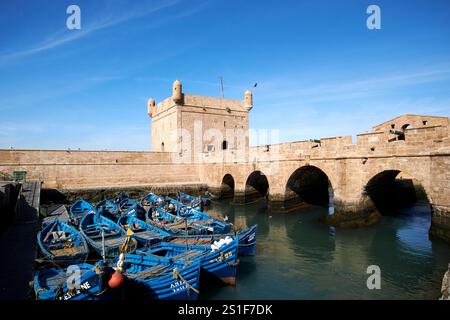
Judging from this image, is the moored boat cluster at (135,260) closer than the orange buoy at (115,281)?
No

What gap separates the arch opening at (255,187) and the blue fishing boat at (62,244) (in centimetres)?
1529

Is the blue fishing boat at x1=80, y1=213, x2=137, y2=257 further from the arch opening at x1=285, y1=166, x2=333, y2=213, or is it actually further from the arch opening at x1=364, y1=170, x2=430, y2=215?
the arch opening at x1=364, y1=170, x2=430, y2=215

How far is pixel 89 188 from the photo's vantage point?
1041 inches

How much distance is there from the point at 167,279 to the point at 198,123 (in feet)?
91.0

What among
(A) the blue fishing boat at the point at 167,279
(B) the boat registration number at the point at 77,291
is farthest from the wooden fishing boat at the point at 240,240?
(B) the boat registration number at the point at 77,291

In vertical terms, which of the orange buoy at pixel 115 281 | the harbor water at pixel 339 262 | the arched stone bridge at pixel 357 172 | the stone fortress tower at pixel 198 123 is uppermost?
the stone fortress tower at pixel 198 123

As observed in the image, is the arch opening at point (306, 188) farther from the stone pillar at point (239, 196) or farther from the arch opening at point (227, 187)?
the arch opening at point (227, 187)

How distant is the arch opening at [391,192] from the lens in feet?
51.0

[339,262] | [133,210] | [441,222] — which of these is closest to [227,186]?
[133,210]

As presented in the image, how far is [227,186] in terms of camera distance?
94.5 ft

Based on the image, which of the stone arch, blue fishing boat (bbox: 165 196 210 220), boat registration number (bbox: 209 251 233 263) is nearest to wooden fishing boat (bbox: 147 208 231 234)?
blue fishing boat (bbox: 165 196 210 220)

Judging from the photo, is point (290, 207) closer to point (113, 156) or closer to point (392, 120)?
point (392, 120)

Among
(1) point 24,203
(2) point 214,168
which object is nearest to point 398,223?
(2) point 214,168
